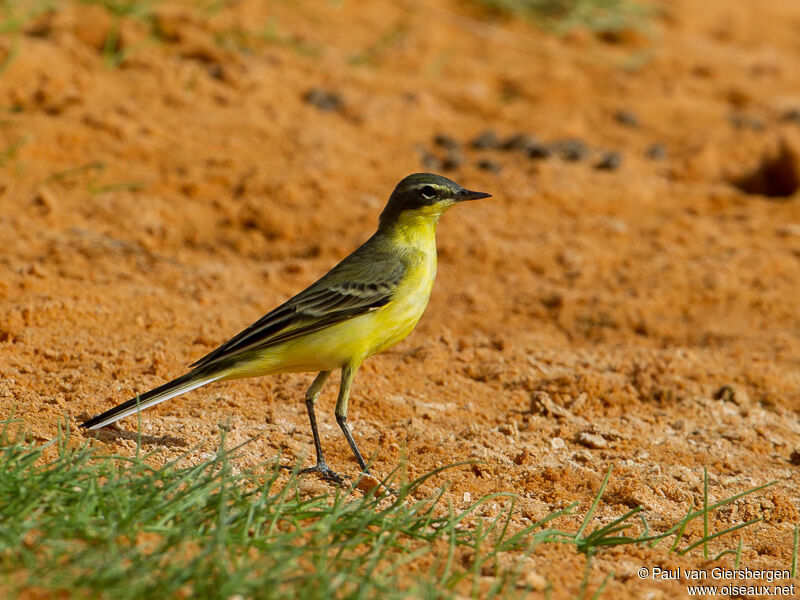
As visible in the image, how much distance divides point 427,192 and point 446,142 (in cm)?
410

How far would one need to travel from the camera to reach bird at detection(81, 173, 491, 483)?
5105mm

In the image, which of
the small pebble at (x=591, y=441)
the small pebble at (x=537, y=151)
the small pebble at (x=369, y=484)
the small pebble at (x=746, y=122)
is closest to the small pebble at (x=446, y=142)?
the small pebble at (x=537, y=151)

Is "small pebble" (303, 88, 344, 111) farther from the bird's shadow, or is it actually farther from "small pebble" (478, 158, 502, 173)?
the bird's shadow

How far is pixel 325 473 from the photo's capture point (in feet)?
16.6

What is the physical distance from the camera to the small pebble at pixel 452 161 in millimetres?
9523

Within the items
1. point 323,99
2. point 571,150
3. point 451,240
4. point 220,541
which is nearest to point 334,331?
point 220,541

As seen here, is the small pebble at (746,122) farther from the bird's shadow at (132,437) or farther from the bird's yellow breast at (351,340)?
the bird's shadow at (132,437)

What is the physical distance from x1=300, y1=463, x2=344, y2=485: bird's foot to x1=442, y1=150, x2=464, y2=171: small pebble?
16.4 ft

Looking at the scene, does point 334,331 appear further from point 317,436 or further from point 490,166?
point 490,166

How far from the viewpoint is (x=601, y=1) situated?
1311 centimetres

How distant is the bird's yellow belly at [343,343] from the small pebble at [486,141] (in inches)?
188

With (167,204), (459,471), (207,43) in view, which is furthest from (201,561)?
(207,43)

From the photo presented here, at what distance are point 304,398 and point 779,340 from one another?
12.0 ft

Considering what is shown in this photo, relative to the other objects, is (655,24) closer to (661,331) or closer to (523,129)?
(523,129)
